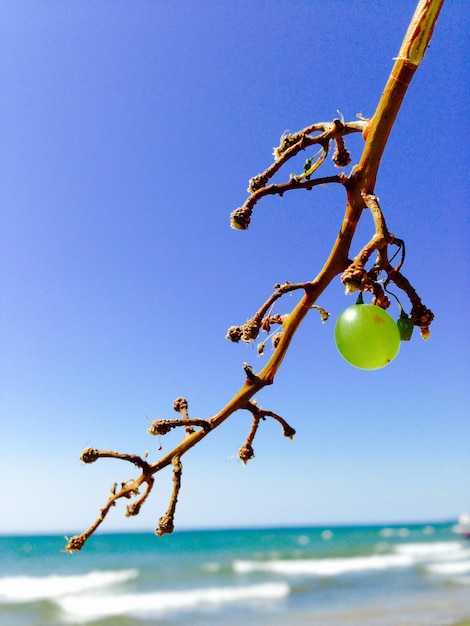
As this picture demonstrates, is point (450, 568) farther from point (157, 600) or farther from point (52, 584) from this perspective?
point (52, 584)

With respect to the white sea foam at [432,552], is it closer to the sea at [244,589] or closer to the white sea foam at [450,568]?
the sea at [244,589]

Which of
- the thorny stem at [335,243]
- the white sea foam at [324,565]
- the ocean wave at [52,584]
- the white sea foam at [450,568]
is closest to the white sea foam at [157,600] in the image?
the ocean wave at [52,584]

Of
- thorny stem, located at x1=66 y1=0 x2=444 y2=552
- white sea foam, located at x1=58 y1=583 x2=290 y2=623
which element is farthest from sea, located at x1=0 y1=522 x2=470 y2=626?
thorny stem, located at x1=66 y1=0 x2=444 y2=552

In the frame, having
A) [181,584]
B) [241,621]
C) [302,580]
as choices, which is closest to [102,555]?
[181,584]

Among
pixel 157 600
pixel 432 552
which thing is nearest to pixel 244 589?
pixel 157 600

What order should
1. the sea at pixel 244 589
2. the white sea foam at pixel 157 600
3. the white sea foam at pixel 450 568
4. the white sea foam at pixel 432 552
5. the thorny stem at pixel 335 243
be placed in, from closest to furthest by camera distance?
the thorny stem at pixel 335 243
the sea at pixel 244 589
the white sea foam at pixel 157 600
the white sea foam at pixel 450 568
the white sea foam at pixel 432 552

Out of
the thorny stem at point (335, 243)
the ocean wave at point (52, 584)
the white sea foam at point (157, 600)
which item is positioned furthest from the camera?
the ocean wave at point (52, 584)

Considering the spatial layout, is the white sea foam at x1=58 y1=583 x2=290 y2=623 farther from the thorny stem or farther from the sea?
the thorny stem
